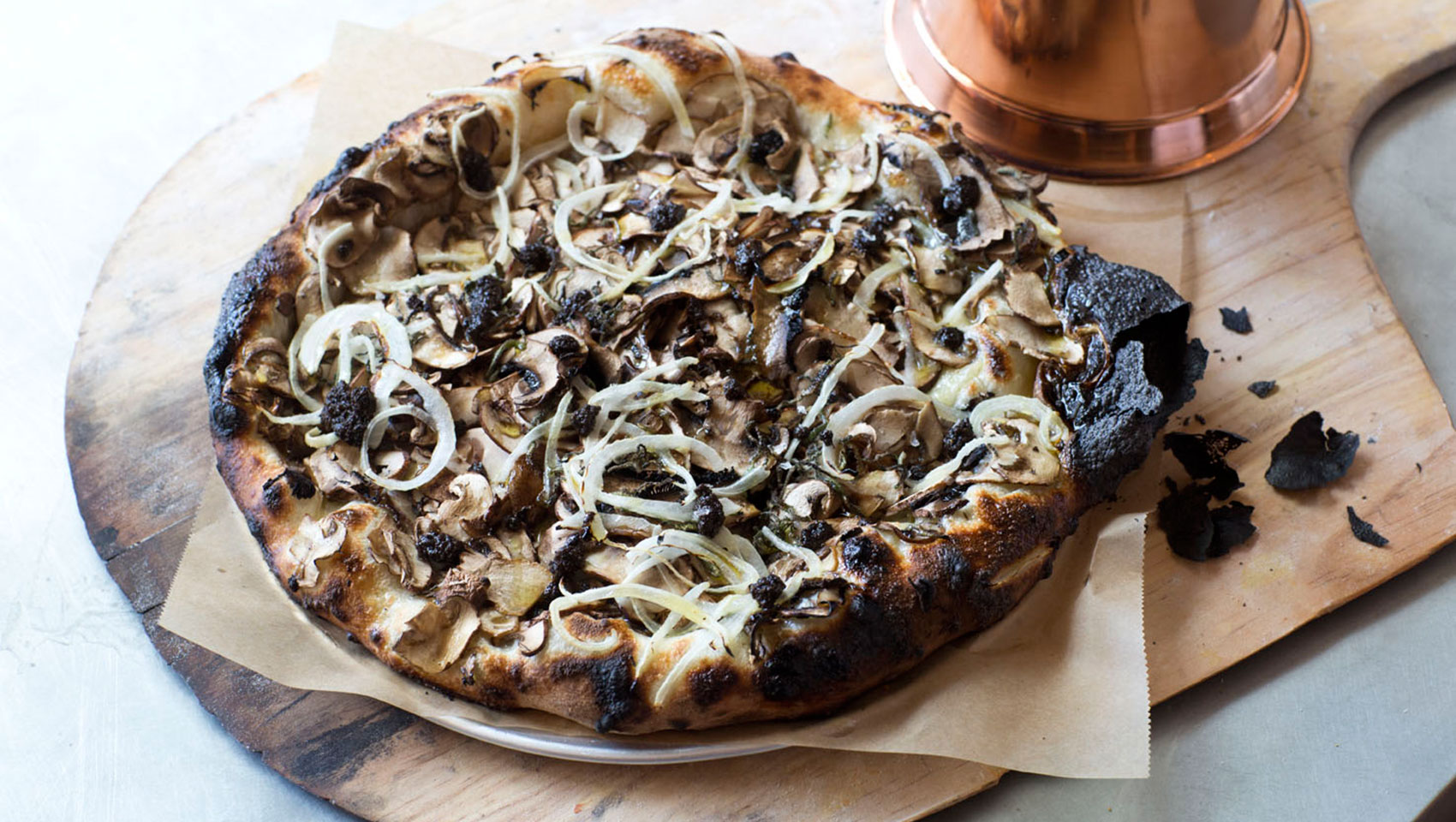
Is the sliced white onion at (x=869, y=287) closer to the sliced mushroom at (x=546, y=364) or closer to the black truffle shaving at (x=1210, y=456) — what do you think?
the sliced mushroom at (x=546, y=364)

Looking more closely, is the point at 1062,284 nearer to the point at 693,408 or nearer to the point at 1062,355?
the point at 1062,355

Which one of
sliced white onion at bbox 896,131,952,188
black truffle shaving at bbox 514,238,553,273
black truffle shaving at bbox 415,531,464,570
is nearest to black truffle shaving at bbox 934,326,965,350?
sliced white onion at bbox 896,131,952,188

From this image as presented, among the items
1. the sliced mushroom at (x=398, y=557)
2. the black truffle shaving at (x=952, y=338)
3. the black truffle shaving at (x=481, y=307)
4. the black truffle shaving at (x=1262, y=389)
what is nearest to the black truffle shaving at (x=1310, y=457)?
the black truffle shaving at (x=1262, y=389)

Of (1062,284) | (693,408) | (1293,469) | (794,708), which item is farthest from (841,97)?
(794,708)

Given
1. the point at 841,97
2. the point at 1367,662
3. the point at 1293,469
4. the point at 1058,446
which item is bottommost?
the point at 1367,662

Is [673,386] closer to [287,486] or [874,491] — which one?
[874,491]

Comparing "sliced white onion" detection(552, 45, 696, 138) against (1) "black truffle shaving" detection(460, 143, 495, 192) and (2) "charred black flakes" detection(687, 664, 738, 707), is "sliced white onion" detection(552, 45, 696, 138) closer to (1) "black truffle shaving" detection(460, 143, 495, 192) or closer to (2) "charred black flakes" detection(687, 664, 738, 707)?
(1) "black truffle shaving" detection(460, 143, 495, 192)

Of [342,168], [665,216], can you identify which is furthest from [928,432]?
[342,168]
